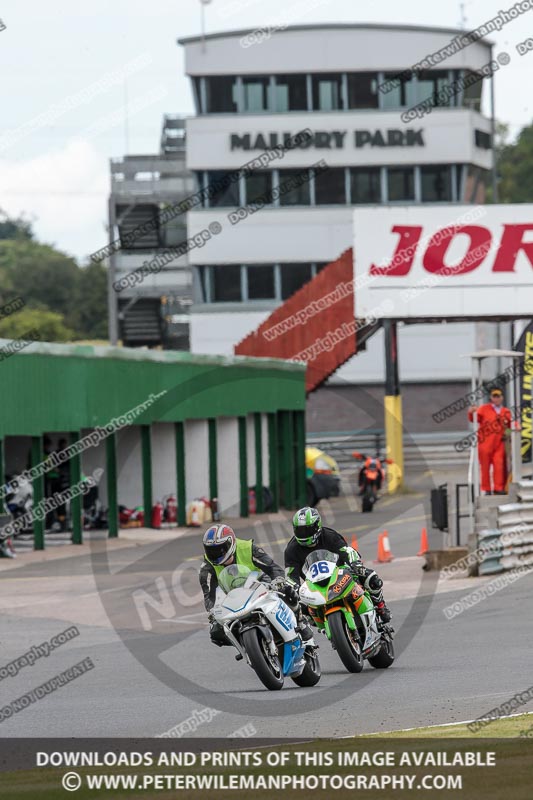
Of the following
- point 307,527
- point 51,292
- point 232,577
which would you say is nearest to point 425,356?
point 307,527

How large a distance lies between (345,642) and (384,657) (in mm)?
992

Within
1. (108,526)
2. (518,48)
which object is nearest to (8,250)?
(518,48)

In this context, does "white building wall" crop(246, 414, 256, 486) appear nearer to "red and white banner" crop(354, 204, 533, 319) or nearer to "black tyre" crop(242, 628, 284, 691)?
"red and white banner" crop(354, 204, 533, 319)

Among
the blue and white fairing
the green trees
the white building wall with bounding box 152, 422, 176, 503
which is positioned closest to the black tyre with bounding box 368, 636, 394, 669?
the blue and white fairing

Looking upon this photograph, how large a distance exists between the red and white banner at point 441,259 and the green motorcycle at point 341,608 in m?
31.3

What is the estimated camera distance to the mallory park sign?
69062 millimetres

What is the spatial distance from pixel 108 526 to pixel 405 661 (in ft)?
61.9

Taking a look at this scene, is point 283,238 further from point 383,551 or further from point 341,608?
point 341,608

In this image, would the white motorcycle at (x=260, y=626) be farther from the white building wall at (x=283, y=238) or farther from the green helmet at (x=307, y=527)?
the white building wall at (x=283, y=238)

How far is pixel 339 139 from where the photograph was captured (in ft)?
227

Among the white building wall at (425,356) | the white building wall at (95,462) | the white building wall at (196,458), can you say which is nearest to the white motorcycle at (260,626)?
the white building wall at (95,462)

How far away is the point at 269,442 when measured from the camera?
44.1 m

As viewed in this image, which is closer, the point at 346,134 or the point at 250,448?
the point at 250,448
